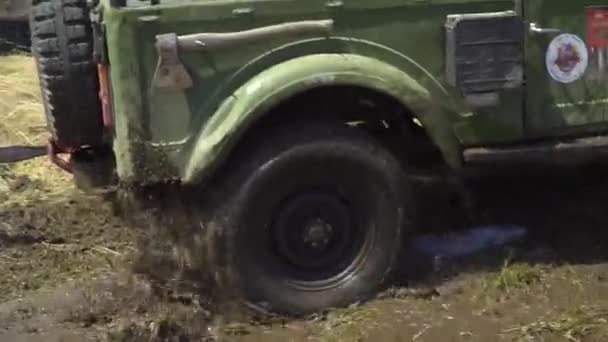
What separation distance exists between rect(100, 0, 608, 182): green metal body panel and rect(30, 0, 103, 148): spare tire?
0.39 m

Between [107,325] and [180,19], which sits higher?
[180,19]

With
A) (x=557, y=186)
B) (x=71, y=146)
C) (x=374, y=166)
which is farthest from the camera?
(x=557, y=186)

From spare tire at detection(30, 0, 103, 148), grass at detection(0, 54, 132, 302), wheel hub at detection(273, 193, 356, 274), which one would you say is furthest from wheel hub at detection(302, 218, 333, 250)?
grass at detection(0, 54, 132, 302)

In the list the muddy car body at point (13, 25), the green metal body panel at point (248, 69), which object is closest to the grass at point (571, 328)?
the green metal body panel at point (248, 69)

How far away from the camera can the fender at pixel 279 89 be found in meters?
5.16

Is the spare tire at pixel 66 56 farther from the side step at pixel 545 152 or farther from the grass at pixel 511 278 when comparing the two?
the grass at pixel 511 278

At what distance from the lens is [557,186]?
697cm

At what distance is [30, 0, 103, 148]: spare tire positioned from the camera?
5.62m

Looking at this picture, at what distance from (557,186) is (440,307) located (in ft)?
5.90

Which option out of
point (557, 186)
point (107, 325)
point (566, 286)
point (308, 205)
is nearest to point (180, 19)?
point (308, 205)

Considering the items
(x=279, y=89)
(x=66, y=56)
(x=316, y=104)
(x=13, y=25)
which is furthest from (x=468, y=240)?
(x=13, y=25)

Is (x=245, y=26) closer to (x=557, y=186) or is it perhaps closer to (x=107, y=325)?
(x=107, y=325)

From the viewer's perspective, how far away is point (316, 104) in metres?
5.51

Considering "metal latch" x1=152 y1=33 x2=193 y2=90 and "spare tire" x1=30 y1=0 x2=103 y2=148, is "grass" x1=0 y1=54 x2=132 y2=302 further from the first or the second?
"metal latch" x1=152 y1=33 x2=193 y2=90
